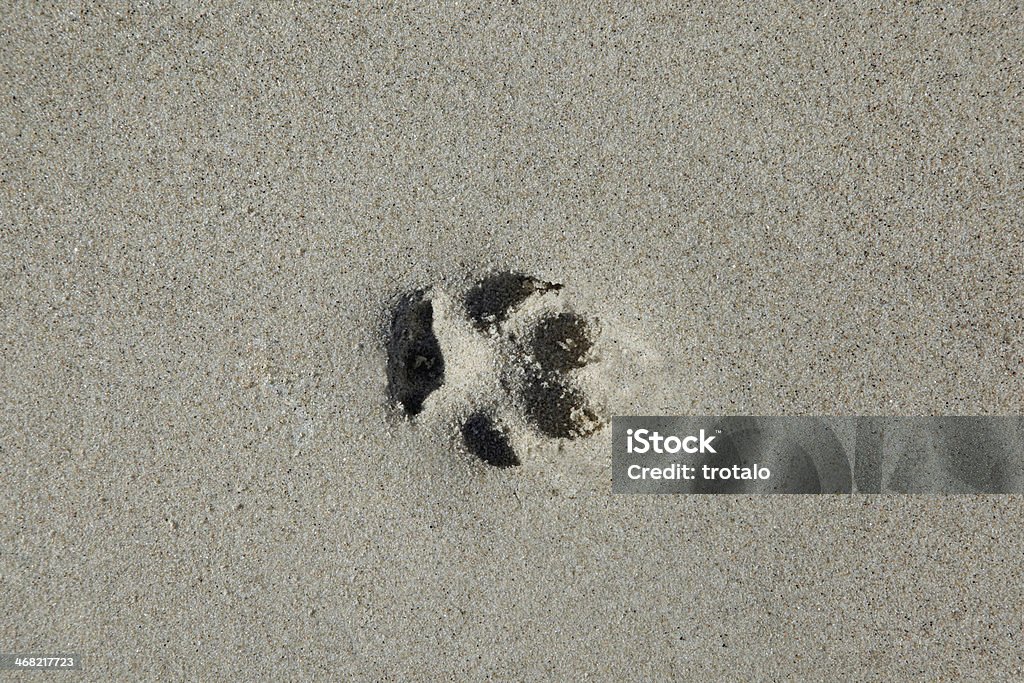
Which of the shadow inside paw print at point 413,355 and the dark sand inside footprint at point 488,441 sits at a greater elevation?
the shadow inside paw print at point 413,355

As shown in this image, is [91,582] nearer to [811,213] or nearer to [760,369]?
[760,369]

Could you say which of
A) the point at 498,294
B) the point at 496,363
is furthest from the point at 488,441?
the point at 498,294

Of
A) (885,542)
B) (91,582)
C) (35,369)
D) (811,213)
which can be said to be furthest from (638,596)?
(35,369)

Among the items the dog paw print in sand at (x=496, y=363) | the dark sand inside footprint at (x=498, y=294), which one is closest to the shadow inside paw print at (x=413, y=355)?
the dog paw print in sand at (x=496, y=363)

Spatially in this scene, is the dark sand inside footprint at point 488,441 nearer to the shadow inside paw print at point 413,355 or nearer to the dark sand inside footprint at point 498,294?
the shadow inside paw print at point 413,355

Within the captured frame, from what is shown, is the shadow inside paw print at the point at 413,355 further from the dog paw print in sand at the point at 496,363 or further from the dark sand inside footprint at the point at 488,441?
the dark sand inside footprint at the point at 488,441

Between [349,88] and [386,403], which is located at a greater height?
[349,88]

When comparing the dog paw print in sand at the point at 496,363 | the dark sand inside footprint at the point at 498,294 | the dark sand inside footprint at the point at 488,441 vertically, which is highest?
the dark sand inside footprint at the point at 498,294
